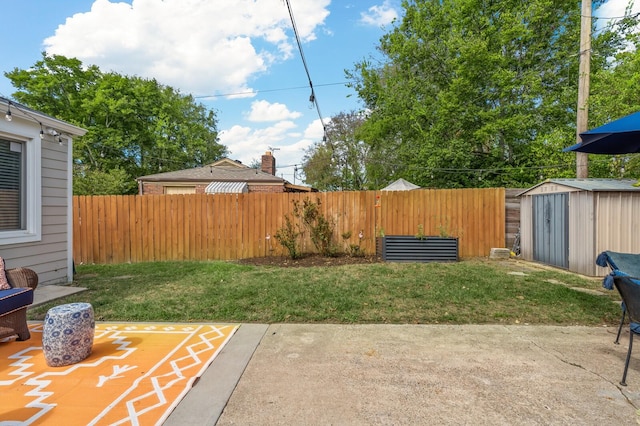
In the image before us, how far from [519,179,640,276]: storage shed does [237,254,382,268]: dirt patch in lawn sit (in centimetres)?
397

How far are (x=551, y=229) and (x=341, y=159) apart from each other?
2211 centimetres

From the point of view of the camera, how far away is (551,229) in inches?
290

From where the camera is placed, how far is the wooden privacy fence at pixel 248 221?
28.6 feet

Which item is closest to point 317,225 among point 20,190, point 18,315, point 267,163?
point 20,190

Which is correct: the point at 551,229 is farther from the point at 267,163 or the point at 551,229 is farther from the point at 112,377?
the point at 267,163

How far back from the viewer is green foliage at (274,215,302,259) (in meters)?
8.34

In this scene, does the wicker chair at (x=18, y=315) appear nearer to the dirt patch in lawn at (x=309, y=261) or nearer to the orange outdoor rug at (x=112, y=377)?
the orange outdoor rug at (x=112, y=377)

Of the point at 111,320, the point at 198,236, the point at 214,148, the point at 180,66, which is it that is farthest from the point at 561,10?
the point at 214,148

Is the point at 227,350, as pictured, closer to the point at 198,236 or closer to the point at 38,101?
the point at 198,236

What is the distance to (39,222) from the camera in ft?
18.3

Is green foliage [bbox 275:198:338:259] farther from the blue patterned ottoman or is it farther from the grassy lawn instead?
the blue patterned ottoman

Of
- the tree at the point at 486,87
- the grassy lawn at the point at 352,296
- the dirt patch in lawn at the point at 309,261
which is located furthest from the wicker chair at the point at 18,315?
the tree at the point at 486,87

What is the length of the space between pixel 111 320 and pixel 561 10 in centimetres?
2003

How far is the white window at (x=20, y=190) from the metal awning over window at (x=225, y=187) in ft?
29.4
